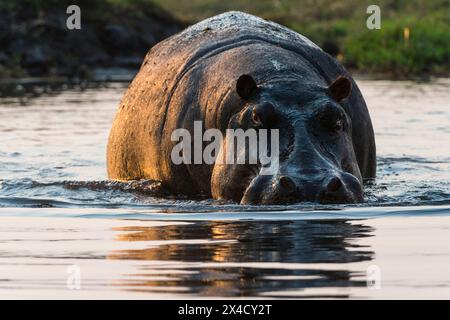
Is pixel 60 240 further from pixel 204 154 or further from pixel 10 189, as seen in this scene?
pixel 10 189

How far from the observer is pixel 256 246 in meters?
6.49

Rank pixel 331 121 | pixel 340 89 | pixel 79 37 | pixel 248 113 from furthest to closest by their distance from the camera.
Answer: pixel 79 37
pixel 340 89
pixel 248 113
pixel 331 121

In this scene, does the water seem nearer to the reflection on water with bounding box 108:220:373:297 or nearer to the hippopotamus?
the reflection on water with bounding box 108:220:373:297

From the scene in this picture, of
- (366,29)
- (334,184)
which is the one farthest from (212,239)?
(366,29)

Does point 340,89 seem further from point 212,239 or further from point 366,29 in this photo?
point 366,29

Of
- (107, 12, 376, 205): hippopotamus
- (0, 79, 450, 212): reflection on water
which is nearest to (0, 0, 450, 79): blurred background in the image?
(0, 79, 450, 212): reflection on water

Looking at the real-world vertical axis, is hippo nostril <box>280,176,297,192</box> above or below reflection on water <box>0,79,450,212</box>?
above

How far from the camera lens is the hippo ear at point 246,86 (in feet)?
26.8

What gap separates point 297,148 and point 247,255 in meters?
1.67

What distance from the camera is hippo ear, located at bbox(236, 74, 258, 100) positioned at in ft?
26.8

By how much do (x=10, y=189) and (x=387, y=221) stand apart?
3229mm

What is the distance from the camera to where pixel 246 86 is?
823 cm

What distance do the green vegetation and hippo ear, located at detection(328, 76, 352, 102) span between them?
642 inches
